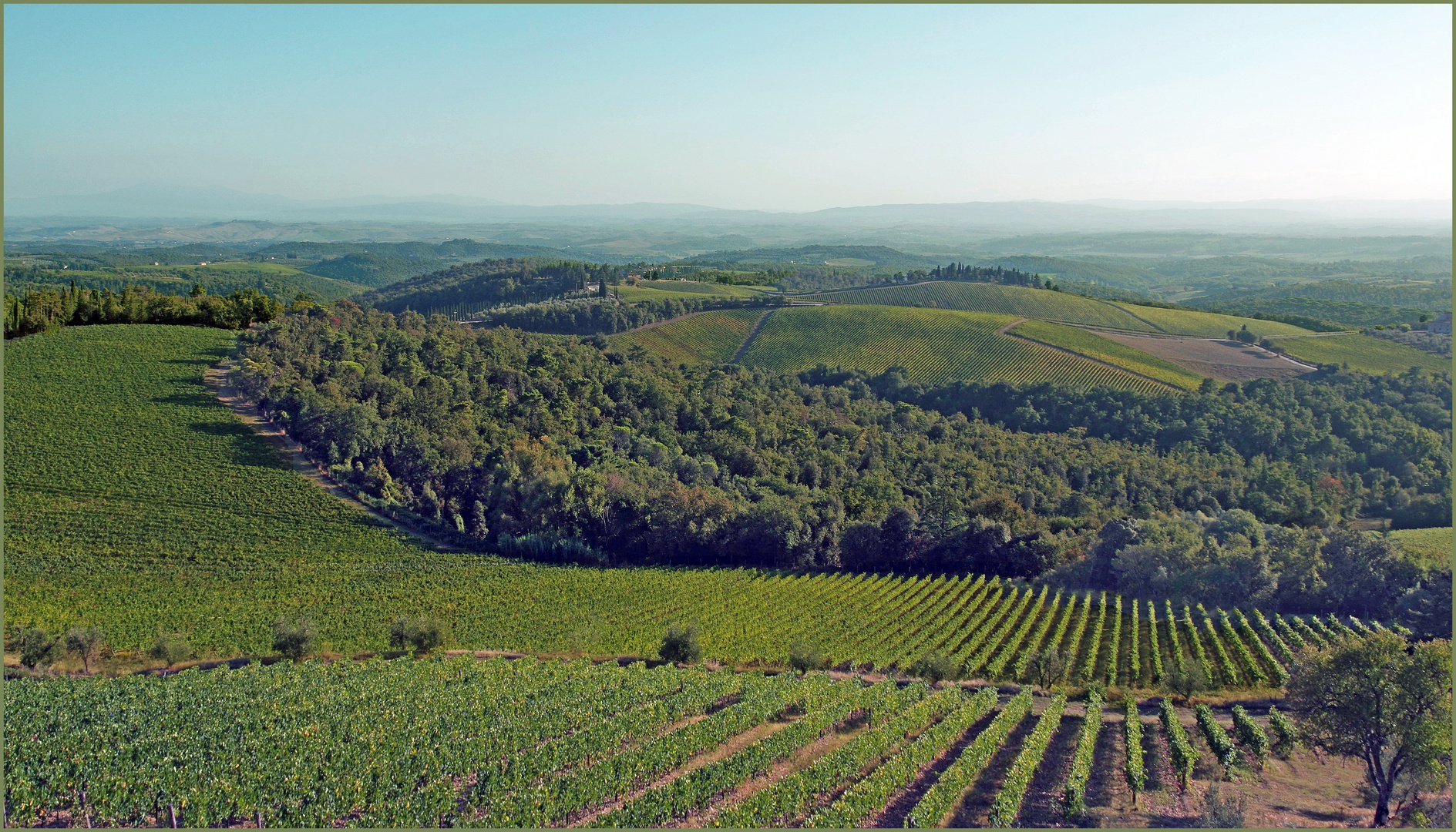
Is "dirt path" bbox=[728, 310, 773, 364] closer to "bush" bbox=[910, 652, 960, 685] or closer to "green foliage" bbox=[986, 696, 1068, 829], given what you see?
"bush" bbox=[910, 652, 960, 685]

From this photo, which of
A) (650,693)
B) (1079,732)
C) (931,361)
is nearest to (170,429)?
(650,693)

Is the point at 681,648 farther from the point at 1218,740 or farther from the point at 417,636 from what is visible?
the point at 1218,740

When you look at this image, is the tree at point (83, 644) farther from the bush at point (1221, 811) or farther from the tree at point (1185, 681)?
the tree at point (1185, 681)

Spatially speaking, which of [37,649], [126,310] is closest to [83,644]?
[37,649]

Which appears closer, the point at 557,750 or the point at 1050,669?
the point at 557,750

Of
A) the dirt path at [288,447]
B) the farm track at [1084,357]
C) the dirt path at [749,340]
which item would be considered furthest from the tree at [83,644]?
the farm track at [1084,357]

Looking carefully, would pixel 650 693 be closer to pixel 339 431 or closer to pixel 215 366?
pixel 339 431

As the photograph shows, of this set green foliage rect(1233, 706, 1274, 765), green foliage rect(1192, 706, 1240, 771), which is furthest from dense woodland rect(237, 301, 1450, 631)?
green foliage rect(1233, 706, 1274, 765)
